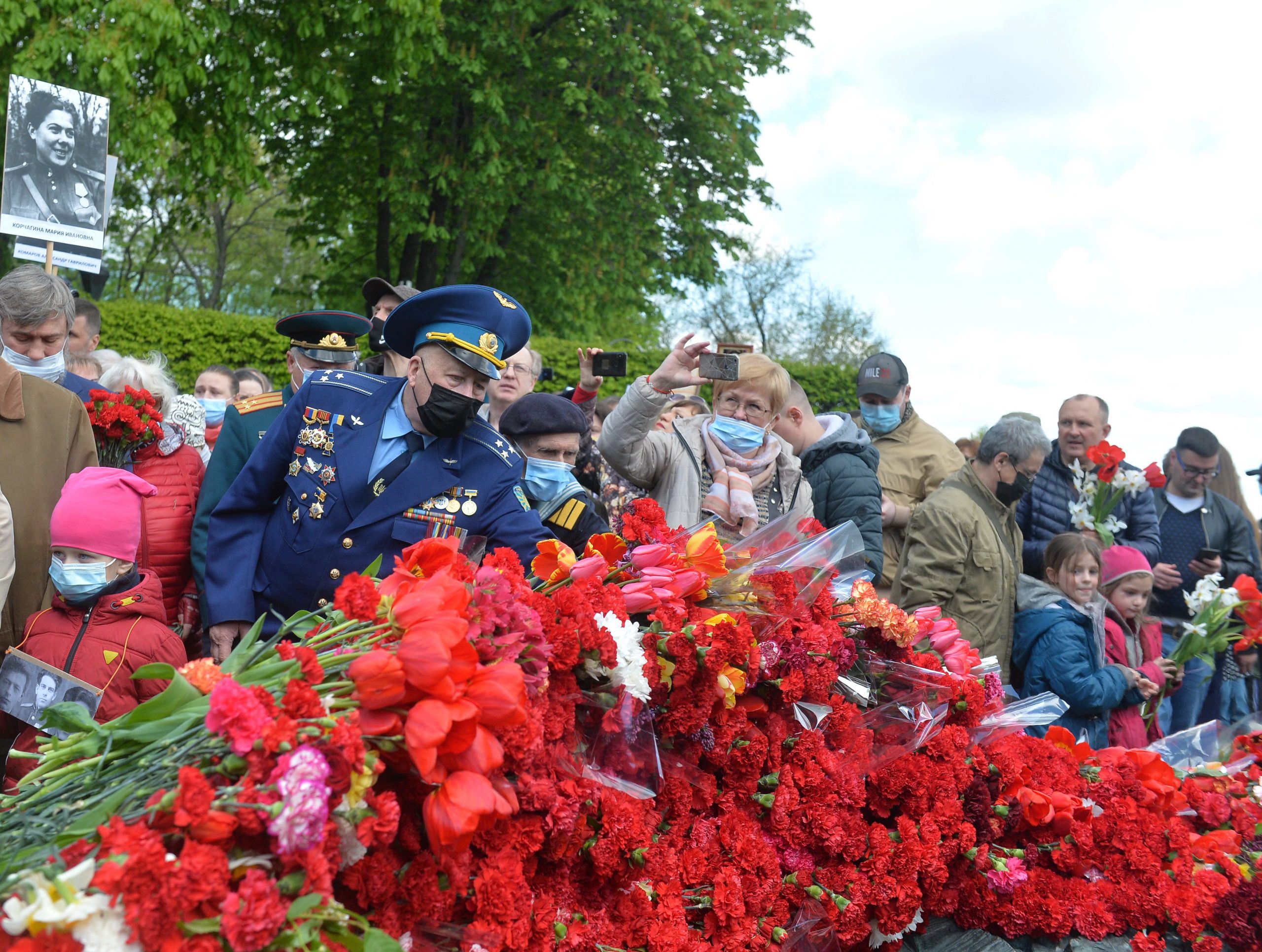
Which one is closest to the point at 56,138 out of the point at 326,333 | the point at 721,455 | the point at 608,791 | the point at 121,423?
the point at 326,333

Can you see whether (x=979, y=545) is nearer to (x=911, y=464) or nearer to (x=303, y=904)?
(x=911, y=464)

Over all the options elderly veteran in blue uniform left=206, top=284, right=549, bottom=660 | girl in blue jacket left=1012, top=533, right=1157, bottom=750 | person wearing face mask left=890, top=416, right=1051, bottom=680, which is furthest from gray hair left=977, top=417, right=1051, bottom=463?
elderly veteran in blue uniform left=206, top=284, right=549, bottom=660

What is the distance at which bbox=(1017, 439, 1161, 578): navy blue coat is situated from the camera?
18.9 feet

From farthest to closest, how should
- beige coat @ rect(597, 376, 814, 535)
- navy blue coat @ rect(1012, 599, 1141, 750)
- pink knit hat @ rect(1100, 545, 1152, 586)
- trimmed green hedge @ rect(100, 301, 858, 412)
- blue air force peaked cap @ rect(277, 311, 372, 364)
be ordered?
trimmed green hedge @ rect(100, 301, 858, 412) → pink knit hat @ rect(1100, 545, 1152, 586) → navy blue coat @ rect(1012, 599, 1141, 750) → blue air force peaked cap @ rect(277, 311, 372, 364) → beige coat @ rect(597, 376, 814, 535)

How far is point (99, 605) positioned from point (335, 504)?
752mm

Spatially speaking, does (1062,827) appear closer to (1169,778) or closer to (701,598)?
(1169,778)

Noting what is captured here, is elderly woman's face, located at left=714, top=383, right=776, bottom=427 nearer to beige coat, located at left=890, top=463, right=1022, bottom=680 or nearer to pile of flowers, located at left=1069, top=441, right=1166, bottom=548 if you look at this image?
beige coat, located at left=890, top=463, right=1022, bottom=680

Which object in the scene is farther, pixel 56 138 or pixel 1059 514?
pixel 1059 514

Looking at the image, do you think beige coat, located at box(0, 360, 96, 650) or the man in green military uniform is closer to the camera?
beige coat, located at box(0, 360, 96, 650)

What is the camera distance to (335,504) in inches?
110

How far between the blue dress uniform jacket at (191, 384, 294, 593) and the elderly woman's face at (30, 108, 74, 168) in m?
→ 3.04

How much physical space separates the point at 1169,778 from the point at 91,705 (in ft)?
10.7

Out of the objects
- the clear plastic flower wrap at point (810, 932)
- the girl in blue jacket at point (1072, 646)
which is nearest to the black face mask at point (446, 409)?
the clear plastic flower wrap at point (810, 932)

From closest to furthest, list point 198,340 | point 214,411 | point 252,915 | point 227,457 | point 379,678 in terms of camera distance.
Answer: point 252,915 → point 379,678 → point 227,457 → point 214,411 → point 198,340
